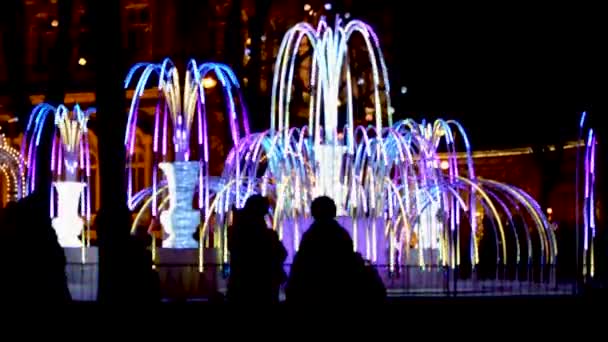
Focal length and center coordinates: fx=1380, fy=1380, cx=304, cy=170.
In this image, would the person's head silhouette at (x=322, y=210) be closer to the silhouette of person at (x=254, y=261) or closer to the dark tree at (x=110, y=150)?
the silhouette of person at (x=254, y=261)

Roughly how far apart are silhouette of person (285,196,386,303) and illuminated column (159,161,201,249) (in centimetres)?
943

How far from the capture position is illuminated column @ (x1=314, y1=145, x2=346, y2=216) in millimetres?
19656

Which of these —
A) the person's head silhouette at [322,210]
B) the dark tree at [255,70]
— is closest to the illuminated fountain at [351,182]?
the person's head silhouette at [322,210]

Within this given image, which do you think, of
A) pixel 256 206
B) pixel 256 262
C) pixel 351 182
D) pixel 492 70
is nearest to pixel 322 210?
pixel 256 206

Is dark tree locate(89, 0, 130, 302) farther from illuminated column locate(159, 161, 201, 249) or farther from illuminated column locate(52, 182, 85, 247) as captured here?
illuminated column locate(52, 182, 85, 247)

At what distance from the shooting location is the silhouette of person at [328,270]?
395 inches

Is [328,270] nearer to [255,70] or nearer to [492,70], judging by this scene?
[255,70]

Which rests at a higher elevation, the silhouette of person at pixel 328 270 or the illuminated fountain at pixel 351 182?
the illuminated fountain at pixel 351 182

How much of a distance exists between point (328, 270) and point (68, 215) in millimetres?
13078

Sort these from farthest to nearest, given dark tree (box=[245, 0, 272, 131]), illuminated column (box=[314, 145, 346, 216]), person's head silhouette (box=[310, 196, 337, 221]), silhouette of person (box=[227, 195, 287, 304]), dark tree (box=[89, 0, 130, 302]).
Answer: dark tree (box=[245, 0, 272, 131])
illuminated column (box=[314, 145, 346, 216])
dark tree (box=[89, 0, 130, 302])
silhouette of person (box=[227, 195, 287, 304])
person's head silhouette (box=[310, 196, 337, 221])

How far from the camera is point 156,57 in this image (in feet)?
128

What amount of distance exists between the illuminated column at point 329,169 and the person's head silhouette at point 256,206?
24.7 feet

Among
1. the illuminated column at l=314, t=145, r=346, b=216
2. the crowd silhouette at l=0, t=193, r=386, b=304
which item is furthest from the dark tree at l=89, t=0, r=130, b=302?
the illuminated column at l=314, t=145, r=346, b=216

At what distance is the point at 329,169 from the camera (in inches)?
775
